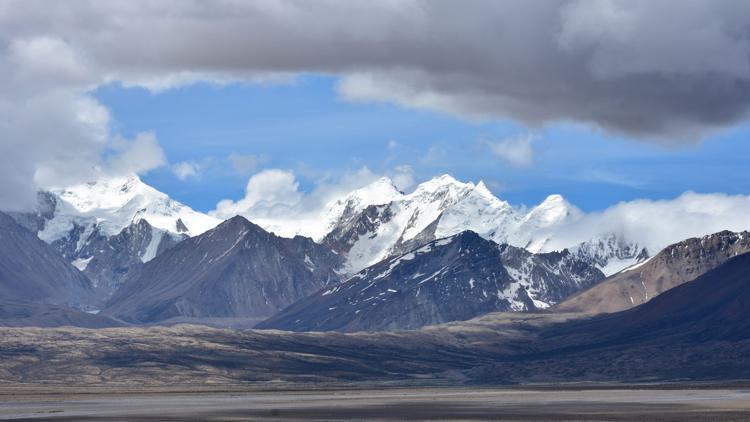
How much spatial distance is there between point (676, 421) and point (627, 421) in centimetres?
689

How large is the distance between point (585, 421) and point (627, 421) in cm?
602

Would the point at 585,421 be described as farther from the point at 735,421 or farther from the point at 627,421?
the point at 735,421

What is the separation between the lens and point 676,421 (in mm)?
194625

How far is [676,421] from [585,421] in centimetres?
1291

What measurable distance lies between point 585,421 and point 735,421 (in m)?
21.8

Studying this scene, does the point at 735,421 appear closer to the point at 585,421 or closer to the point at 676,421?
the point at 676,421

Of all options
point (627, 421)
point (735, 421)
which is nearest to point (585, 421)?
point (627, 421)

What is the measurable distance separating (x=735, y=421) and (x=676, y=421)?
9295 mm

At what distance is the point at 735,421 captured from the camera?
617 ft

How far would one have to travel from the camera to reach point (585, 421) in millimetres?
199875

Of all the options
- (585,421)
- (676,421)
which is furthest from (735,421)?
(585,421)

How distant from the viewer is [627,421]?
198 metres
